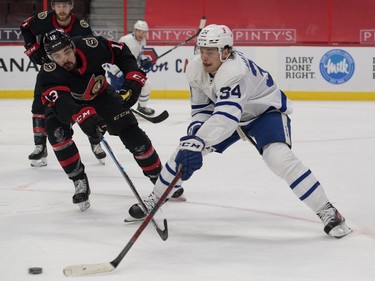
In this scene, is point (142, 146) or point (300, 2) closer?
point (142, 146)

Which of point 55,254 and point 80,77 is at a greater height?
point 80,77

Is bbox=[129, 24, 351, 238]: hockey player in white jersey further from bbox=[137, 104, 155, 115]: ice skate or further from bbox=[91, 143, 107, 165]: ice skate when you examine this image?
bbox=[137, 104, 155, 115]: ice skate

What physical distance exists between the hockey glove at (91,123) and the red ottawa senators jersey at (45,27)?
4.66 feet

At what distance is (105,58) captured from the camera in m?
3.94

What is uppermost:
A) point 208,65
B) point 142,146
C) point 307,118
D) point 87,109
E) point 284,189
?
point 208,65

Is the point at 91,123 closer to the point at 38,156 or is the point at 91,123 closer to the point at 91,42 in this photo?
the point at 91,42

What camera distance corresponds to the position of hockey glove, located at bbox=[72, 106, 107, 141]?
3.48 meters

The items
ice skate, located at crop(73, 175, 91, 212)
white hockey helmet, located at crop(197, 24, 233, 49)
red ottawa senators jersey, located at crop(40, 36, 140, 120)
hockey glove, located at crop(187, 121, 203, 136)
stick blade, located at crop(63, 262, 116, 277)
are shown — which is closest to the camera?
stick blade, located at crop(63, 262, 116, 277)

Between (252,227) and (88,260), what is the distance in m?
→ 0.82

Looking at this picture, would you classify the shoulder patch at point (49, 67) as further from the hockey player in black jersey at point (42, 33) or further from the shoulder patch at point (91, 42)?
the hockey player in black jersey at point (42, 33)

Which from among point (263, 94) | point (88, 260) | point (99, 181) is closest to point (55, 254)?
point (88, 260)

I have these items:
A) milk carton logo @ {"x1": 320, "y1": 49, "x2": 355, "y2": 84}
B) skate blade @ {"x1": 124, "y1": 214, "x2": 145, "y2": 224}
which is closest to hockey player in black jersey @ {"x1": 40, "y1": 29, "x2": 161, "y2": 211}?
skate blade @ {"x1": 124, "y1": 214, "x2": 145, "y2": 224}

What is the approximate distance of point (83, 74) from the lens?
3.84 meters

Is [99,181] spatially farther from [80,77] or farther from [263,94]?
[263,94]
